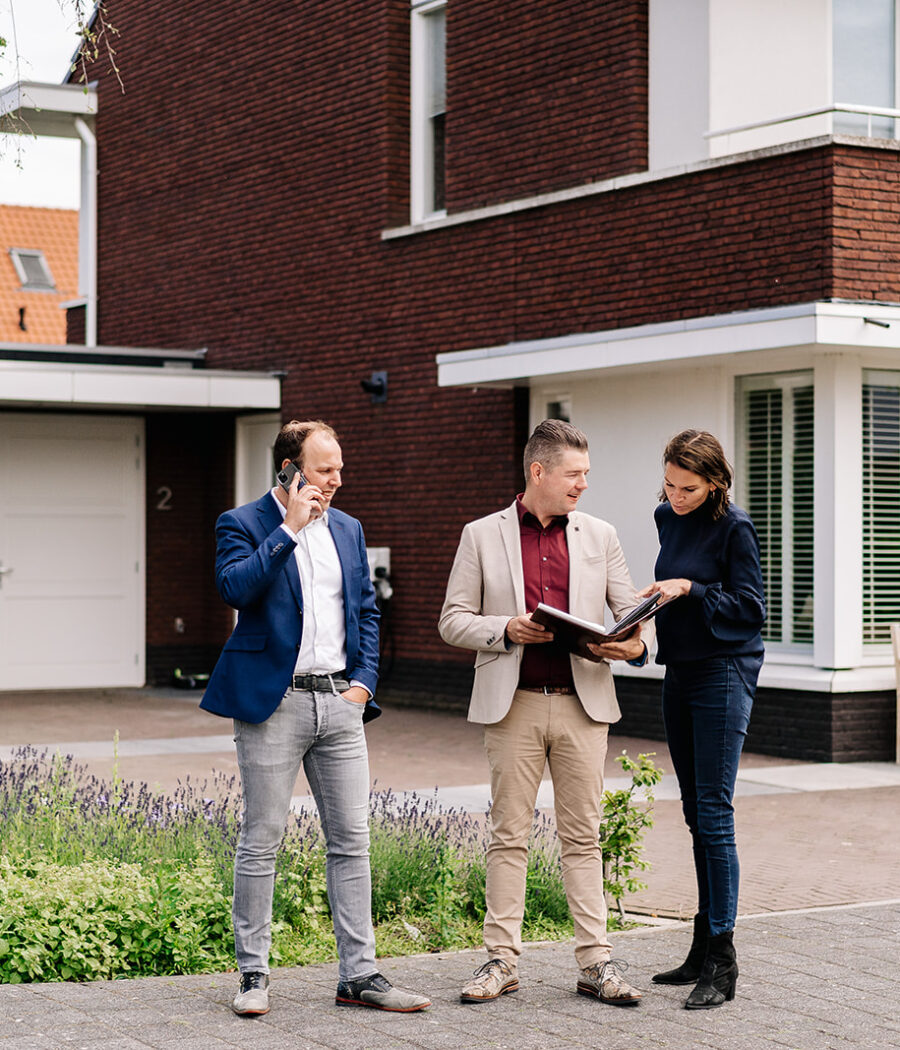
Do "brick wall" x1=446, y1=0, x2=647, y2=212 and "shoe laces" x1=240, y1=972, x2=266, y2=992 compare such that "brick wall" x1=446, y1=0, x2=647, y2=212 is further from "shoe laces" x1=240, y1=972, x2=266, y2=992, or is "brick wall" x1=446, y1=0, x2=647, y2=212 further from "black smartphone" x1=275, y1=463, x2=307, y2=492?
"shoe laces" x1=240, y1=972, x2=266, y2=992

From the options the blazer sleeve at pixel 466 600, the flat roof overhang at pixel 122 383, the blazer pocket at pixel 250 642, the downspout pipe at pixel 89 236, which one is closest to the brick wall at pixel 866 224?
the blazer sleeve at pixel 466 600

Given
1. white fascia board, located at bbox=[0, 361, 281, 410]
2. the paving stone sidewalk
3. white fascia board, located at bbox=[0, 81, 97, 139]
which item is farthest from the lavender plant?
white fascia board, located at bbox=[0, 81, 97, 139]

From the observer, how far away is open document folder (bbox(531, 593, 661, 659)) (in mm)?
5355

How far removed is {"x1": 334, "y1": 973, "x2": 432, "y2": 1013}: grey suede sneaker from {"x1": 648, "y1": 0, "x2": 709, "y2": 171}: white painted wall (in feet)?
29.5

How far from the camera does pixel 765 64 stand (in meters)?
13.3

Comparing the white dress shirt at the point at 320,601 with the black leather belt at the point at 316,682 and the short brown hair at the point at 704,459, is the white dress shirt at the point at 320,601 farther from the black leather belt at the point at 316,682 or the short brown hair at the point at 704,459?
the short brown hair at the point at 704,459

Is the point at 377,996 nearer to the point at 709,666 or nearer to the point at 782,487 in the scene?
the point at 709,666

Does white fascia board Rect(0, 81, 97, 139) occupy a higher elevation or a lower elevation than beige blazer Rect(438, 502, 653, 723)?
higher

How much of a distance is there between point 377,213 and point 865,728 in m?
7.29

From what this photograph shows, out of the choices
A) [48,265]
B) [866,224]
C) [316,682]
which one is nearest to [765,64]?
[866,224]

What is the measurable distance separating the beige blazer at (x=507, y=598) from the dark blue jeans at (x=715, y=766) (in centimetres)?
25

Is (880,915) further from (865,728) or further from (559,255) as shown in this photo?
(559,255)

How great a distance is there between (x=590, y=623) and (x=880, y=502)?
7616 mm

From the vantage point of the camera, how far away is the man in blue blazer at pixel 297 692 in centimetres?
545
